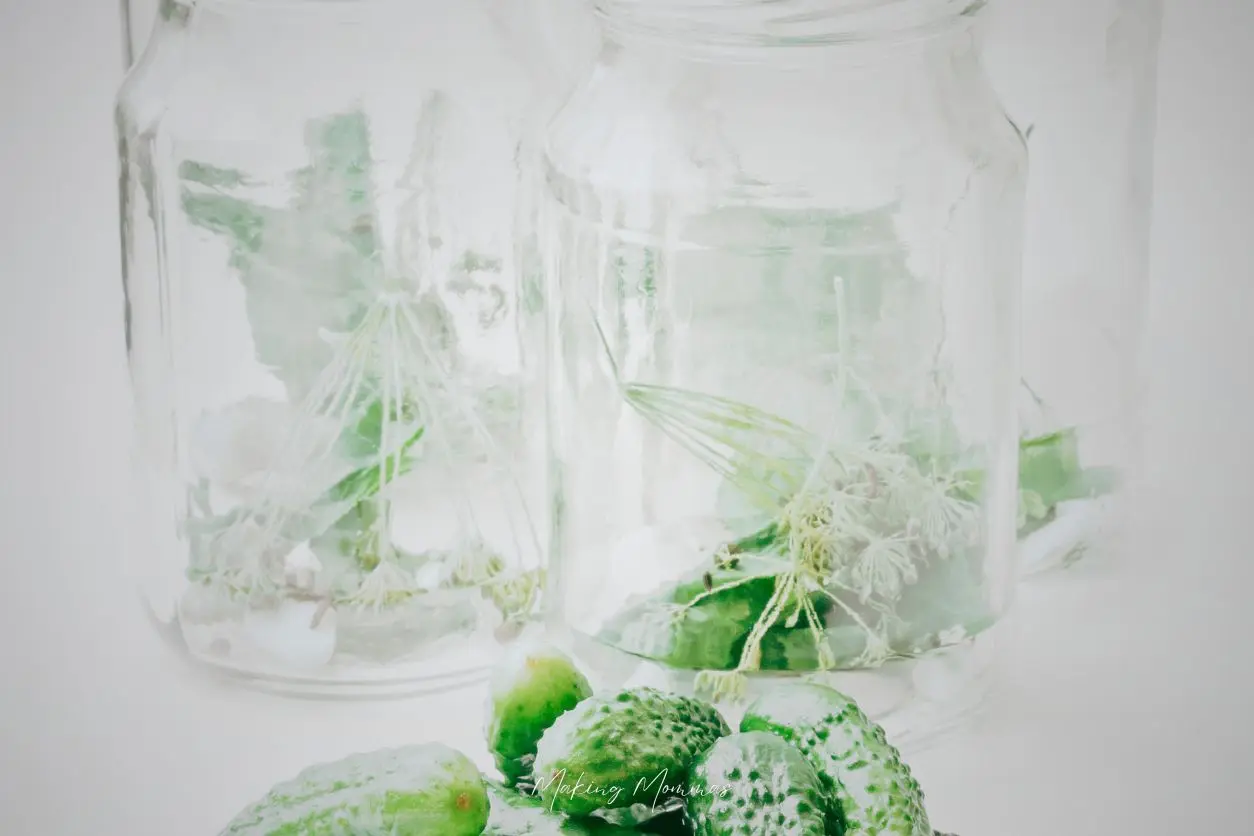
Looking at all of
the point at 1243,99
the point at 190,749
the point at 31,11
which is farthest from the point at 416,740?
the point at 1243,99

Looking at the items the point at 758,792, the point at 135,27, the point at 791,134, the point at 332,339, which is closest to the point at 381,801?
the point at 758,792

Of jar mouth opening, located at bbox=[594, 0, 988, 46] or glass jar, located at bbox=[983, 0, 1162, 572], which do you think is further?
glass jar, located at bbox=[983, 0, 1162, 572]

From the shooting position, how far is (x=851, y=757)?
36.1 inches

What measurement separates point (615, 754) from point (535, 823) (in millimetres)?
58

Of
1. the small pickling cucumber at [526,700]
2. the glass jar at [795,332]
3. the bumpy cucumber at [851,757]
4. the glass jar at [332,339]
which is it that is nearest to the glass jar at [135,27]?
the glass jar at [332,339]

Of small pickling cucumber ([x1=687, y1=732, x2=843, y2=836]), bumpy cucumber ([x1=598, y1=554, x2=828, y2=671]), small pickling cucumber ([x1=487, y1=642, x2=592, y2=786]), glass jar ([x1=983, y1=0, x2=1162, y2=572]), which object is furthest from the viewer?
glass jar ([x1=983, y1=0, x2=1162, y2=572])

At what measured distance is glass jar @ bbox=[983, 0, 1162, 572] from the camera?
123cm

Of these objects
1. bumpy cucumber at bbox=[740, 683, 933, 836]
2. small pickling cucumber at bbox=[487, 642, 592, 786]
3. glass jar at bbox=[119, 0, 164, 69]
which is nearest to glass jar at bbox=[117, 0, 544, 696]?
glass jar at bbox=[119, 0, 164, 69]

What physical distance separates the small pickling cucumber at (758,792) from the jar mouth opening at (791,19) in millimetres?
388

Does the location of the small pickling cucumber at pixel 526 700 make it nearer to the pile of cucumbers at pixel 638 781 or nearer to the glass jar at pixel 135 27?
the pile of cucumbers at pixel 638 781

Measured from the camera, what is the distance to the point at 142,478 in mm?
1216

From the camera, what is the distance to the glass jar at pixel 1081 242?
1.23 meters

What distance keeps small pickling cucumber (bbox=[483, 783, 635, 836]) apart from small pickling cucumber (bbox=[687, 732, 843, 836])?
5cm

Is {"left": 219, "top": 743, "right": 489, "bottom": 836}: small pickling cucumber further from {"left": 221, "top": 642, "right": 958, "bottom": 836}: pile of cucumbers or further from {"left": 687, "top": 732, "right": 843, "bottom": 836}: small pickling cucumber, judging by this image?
{"left": 687, "top": 732, "right": 843, "bottom": 836}: small pickling cucumber
